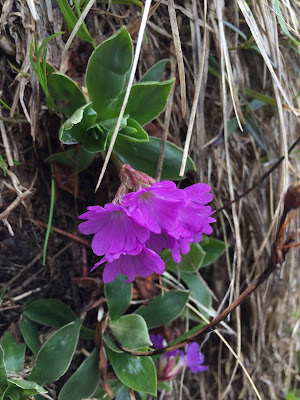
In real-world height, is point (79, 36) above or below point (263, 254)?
above

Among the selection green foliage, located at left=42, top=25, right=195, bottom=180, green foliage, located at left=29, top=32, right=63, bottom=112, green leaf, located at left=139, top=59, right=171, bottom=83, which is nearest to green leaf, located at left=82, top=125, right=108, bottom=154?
green foliage, located at left=42, top=25, right=195, bottom=180

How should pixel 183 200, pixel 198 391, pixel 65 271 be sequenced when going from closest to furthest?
1. pixel 183 200
2. pixel 65 271
3. pixel 198 391

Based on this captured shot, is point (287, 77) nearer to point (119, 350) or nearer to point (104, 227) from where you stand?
point (104, 227)

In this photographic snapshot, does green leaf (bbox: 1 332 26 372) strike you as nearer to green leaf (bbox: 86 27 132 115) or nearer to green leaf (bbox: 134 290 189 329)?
green leaf (bbox: 134 290 189 329)

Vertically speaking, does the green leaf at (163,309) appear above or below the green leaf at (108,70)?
below

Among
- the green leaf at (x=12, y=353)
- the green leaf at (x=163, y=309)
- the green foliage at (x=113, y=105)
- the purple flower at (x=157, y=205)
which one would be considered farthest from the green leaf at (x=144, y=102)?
→ the green leaf at (x=12, y=353)

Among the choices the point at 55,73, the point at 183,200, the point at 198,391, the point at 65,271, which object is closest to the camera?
the point at 183,200

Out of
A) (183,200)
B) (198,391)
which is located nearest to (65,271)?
(183,200)

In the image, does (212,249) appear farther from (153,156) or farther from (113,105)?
(113,105)

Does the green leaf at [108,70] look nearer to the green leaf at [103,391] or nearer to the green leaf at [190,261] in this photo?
the green leaf at [190,261]
